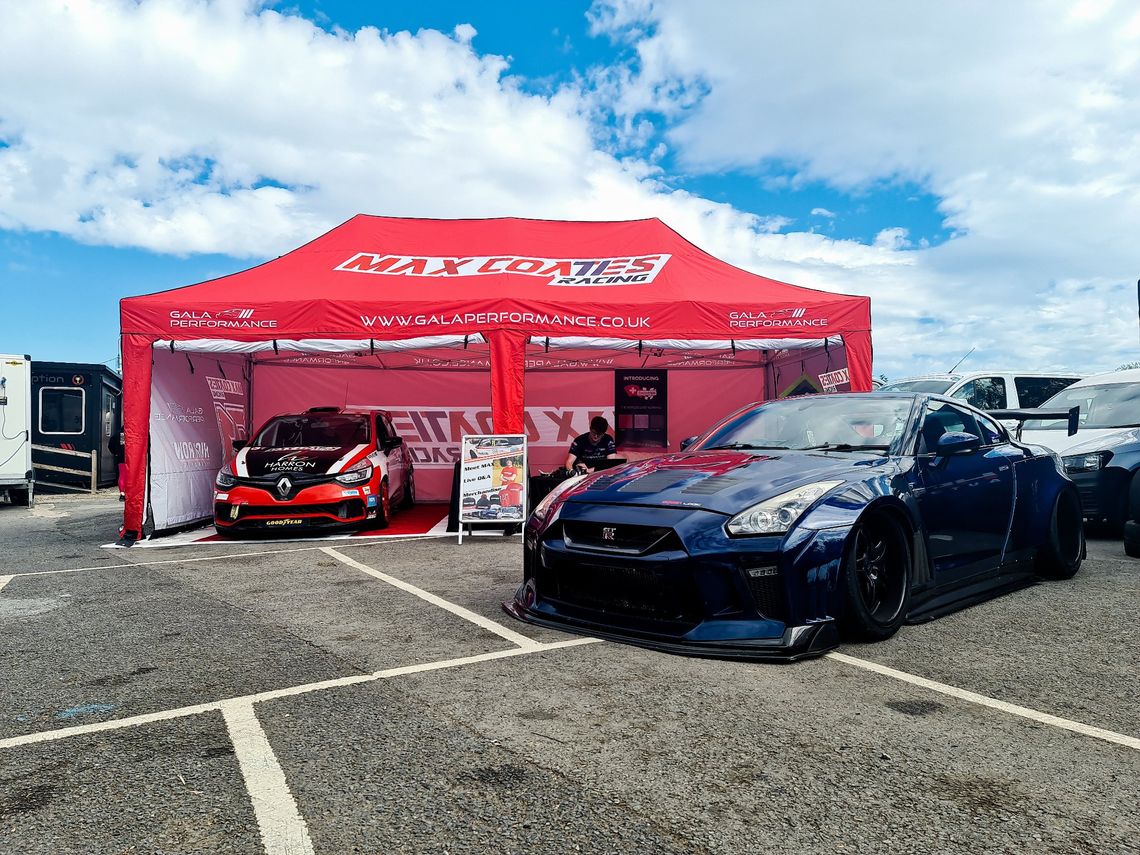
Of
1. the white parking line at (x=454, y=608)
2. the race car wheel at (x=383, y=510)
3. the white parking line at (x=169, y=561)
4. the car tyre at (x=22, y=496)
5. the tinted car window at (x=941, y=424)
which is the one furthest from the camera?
the car tyre at (x=22, y=496)

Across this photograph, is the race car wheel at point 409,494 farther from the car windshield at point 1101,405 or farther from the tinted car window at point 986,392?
the car windshield at point 1101,405

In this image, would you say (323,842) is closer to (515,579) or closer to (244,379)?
(515,579)

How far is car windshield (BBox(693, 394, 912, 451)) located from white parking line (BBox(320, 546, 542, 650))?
1818 millimetres

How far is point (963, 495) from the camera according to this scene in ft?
16.5

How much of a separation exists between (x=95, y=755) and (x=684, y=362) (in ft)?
40.1

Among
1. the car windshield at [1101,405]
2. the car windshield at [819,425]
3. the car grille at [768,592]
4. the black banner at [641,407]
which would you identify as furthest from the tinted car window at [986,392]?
the car grille at [768,592]

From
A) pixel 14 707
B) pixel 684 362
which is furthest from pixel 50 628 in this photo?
pixel 684 362

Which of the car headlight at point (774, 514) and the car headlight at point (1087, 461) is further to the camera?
the car headlight at point (1087, 461)

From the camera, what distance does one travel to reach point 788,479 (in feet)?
14.1

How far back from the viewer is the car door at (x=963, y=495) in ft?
15.7

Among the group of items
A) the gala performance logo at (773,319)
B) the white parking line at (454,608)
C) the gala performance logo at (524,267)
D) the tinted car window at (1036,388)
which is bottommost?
the white parking line at (454,608)

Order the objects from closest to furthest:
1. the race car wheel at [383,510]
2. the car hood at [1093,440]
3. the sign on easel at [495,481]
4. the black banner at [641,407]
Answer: the car hood at [1093,440], the sign on easel at [495,481], the race car wheel at [383,510], the black banner at [641,407]

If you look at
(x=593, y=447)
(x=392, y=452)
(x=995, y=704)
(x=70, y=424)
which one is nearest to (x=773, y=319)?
(x=593, y=447)

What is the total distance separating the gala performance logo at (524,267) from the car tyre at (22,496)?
8139 millimetres
